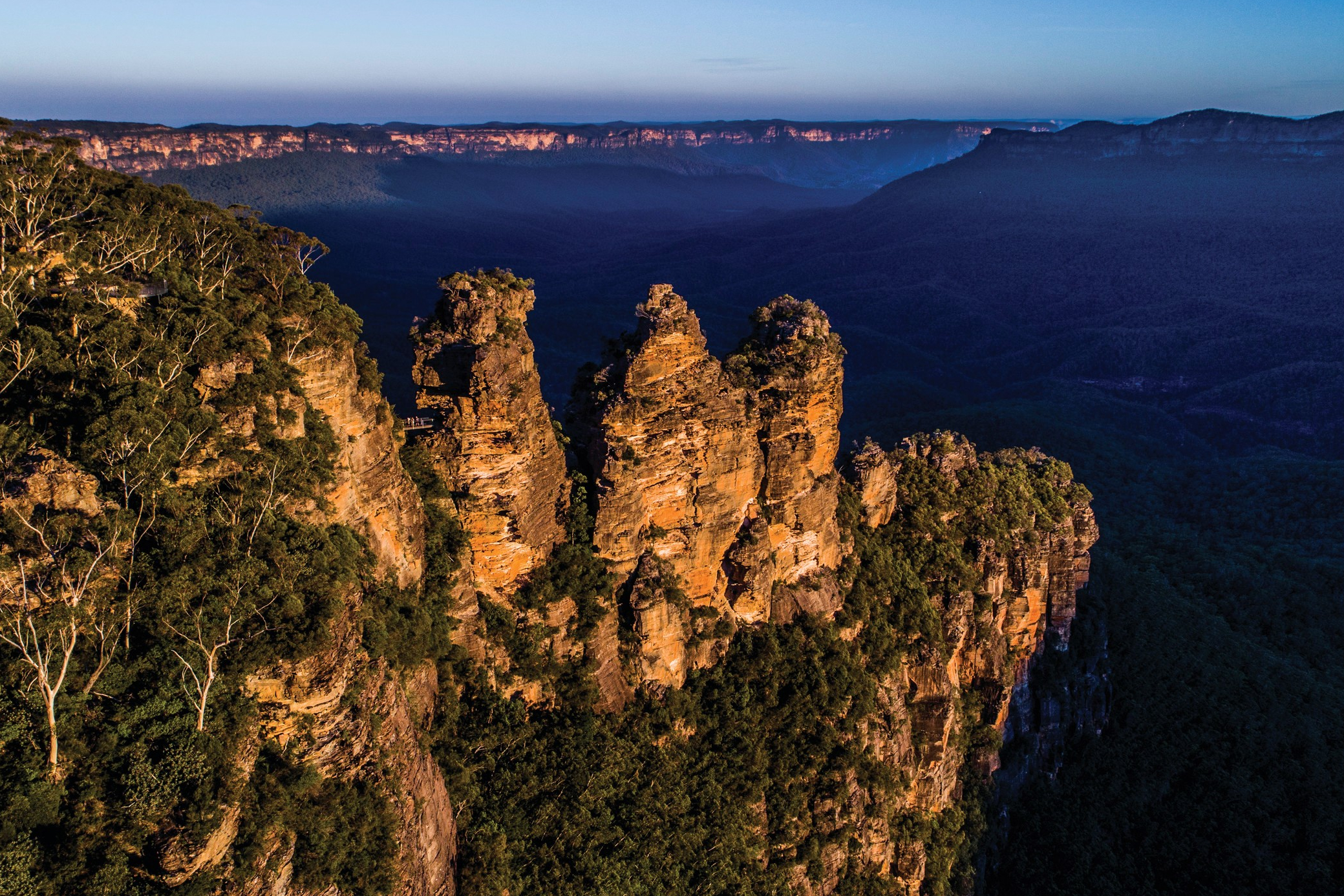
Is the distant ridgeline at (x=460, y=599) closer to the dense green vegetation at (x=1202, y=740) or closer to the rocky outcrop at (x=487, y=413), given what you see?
the rocky outcrop at (x=487, y=413)

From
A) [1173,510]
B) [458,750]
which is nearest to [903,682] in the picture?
[458,750]

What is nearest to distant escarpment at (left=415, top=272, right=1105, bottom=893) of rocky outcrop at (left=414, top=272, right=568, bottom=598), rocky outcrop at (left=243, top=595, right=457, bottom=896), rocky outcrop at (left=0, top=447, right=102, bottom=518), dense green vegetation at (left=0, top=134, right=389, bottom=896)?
rocky outcrop at (left=414, top=272, right=568, bottom=598)

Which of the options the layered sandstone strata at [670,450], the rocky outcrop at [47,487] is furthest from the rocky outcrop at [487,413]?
the rocky outcrop at [47,487]

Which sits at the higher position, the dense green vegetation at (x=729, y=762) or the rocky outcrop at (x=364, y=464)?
the rocky outcrop at (x=364, y=464)

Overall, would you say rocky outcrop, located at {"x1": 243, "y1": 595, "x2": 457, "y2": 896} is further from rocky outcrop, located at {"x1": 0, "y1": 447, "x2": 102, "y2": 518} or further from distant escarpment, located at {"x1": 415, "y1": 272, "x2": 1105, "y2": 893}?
rocky outcrop, located at {"x1": 0, "y1": 447, "x2": 102, "y2": 518}

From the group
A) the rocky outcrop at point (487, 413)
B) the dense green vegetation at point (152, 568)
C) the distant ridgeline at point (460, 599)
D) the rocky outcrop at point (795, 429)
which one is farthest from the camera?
the rocky outcrop at point (795, 429)

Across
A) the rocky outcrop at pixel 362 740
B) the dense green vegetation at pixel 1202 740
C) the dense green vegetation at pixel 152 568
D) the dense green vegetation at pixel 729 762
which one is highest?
the dense green vegetation at pixel 152 568

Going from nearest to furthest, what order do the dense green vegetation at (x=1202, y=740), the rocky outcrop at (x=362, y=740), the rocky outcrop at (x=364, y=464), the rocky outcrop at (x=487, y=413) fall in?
the rocky outcrop at (x=362, y=740) → the rocky outcrop at (x=364, y=464) → the rocky outcrop at (x=487, y=413) → the dense green vegetation at (x=1202, y=740)
